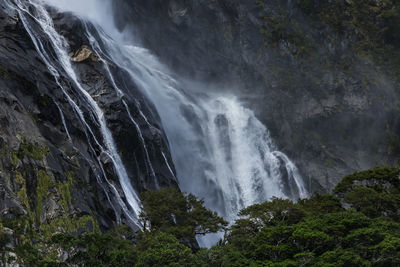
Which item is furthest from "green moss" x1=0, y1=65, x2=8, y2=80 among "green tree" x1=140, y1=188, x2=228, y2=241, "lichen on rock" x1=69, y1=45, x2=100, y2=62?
"lichen on rock" x1=69, y1=45, x2=100, y2=62

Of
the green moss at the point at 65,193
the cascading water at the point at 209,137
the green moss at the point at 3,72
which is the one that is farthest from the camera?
the cascading water at the point at 209,137

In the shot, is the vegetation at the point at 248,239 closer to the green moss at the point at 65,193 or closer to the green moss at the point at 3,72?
the green moss at the point at 65,193

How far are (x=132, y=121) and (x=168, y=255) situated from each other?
17793 mm

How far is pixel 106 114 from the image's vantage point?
35875 mm

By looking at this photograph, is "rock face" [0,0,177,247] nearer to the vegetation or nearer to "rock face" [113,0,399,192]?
the vegetation

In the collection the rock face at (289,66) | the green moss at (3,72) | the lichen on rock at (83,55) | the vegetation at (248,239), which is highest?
the rock face at (289,66)

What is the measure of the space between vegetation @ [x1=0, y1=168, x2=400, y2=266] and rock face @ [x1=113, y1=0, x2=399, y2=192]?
102 ft

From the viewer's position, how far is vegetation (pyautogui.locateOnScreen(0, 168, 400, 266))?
20.0 meters

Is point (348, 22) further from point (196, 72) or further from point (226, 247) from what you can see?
point (226, 247)

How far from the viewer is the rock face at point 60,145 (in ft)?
75.0

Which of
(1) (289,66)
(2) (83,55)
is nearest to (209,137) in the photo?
(1) (289,66)

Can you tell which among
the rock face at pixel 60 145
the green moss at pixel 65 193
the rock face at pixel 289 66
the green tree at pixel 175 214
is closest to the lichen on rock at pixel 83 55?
the rock face at pixel 60 145

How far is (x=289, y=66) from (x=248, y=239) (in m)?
43.8

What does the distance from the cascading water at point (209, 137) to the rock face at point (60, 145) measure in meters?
A: 2.66
